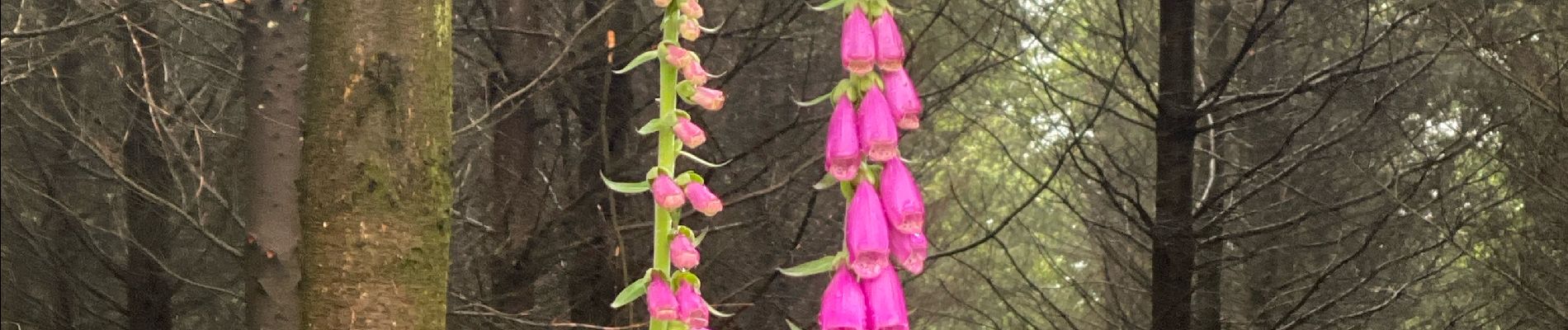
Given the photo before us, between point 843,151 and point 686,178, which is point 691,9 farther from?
point 843,151

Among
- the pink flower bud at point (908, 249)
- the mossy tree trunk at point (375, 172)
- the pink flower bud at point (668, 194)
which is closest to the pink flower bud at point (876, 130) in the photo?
the pink flower bud at point (908, 249)

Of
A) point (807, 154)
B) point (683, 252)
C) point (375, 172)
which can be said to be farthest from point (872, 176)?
point (807, 154)

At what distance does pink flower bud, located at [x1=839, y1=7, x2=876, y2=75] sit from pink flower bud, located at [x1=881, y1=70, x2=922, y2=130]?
0.17 feet

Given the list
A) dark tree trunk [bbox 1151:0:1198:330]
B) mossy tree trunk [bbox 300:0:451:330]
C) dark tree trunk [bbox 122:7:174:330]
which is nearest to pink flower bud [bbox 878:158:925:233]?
mossy tree trunk [bbox 300:0:451:330]

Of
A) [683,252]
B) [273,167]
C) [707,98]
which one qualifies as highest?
[273,167]

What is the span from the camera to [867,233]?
183cm

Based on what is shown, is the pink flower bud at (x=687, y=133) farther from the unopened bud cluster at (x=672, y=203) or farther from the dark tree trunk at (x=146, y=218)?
the dark tree trunk at (x=146, y=218)

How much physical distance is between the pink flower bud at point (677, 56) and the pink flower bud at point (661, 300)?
30 cm

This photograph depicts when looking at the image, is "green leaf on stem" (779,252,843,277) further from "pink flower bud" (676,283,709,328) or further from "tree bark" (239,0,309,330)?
"tree bark" (239,0,309,330)

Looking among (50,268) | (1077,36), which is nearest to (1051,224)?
(1077,36)

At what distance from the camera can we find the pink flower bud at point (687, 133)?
2045 mm

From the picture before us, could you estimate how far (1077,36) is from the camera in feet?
45.1

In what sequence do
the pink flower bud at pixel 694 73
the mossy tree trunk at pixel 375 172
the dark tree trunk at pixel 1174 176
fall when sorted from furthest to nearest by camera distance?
the dark tree trunk at pixel 1174 176 → the mossy tree trunk at pixel 375 172 → the pink flower bud at pixel 694 73

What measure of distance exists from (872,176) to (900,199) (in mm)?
46
